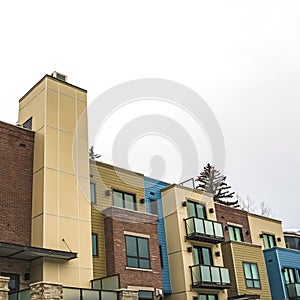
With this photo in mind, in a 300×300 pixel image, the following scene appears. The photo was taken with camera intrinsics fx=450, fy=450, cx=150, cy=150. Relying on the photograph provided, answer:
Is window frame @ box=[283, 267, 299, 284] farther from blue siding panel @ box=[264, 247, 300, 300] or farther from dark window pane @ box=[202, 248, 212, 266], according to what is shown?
dark window pane @ box=[202, 248, 212, 266]

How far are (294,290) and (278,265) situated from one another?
1.77 meters

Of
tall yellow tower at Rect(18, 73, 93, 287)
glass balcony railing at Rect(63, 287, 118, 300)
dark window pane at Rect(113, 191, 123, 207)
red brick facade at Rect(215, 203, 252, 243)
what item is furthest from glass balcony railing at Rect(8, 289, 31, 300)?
red brick facade at Rect(215, 203, 252, 243)

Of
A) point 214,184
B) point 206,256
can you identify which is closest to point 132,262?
point 206,256

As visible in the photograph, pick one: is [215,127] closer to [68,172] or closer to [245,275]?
[68,172]

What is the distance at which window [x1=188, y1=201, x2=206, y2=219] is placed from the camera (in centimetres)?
2678

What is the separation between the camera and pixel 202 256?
84.8ft

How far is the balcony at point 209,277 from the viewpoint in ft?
78.3

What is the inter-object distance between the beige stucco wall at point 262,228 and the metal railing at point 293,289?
3767mm

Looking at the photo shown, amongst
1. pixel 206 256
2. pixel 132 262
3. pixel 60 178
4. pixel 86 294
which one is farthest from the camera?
pixel 206 256

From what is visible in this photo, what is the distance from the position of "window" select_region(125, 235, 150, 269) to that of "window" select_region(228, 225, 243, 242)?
9825 millimetres

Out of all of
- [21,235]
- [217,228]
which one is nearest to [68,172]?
[21,235]

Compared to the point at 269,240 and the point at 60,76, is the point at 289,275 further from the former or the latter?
the point at 60,76

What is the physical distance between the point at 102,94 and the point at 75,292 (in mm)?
7808

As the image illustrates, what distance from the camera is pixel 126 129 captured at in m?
18.6
